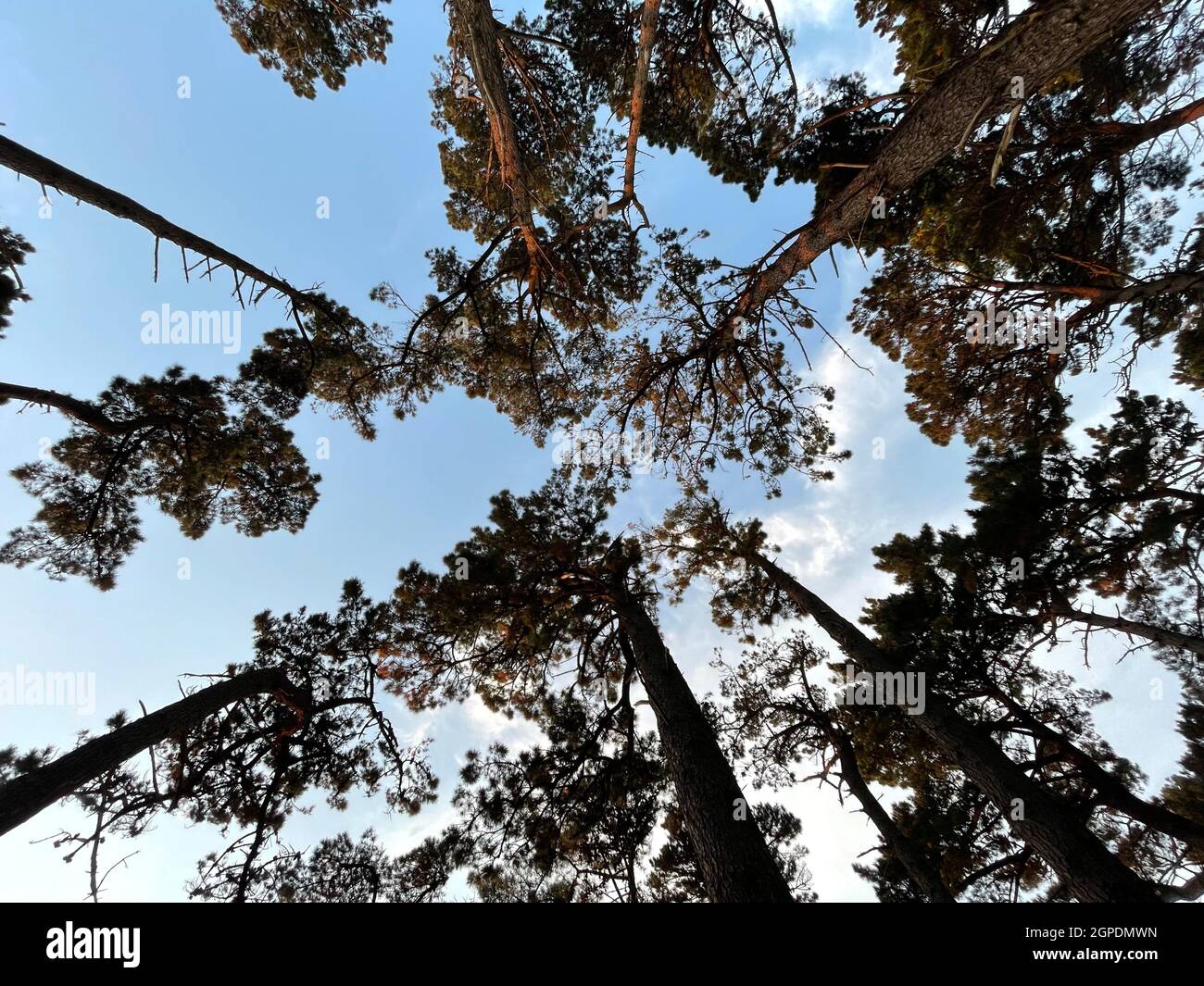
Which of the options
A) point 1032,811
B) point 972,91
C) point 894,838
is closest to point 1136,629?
point 1032,811

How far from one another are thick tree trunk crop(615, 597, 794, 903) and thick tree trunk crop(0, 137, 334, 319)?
22.6 feet

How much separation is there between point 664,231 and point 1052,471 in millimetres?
6638

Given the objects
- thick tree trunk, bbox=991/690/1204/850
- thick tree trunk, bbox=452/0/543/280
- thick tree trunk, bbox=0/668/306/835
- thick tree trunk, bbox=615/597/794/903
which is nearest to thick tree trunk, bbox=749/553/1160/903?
thick tree trunk, bbox=991/690/1204/850

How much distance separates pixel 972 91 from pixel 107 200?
7561mm

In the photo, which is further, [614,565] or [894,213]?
[614,565]

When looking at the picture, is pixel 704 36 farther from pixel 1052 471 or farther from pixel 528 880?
pixel 528 880

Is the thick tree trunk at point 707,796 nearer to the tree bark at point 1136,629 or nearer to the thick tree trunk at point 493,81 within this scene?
the tree bark at point 1136,629

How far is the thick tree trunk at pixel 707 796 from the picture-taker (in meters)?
3.73

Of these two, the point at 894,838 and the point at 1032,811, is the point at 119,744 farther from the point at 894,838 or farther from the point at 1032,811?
the point at 894,838

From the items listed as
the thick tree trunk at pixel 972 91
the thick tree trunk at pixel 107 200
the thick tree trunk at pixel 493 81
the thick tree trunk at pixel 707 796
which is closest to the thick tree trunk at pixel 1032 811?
A: the thick tree trunk at pixel 707 796

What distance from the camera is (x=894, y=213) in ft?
19.4
